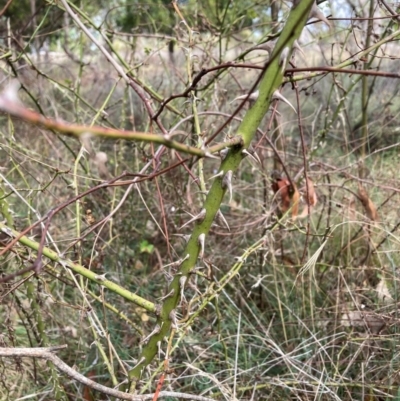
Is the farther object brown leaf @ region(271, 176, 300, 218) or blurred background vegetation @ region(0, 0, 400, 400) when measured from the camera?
brown leaf @ region(271, 176, 300, 218)

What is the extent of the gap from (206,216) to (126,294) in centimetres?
27

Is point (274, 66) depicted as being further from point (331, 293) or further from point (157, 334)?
point (331, 293)

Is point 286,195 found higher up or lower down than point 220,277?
higher up

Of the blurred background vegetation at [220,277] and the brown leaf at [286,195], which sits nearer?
the blurred background vegetation at [220,277]

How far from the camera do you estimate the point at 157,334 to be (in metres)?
1.03

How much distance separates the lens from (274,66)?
2.55 feet

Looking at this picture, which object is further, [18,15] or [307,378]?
[18,15]

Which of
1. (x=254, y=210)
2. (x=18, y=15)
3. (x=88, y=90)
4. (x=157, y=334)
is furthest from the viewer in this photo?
(x=18, y=15)

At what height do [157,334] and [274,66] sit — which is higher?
[274,66]

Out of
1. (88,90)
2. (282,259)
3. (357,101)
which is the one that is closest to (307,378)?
(282,259)

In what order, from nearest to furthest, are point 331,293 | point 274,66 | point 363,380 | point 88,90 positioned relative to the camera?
point 274,66, point 363,380, point 331,293, point 88,90

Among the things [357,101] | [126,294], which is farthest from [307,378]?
[357,101]

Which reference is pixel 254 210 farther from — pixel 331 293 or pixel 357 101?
pixel 357 101

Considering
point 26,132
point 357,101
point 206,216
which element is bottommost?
point 357,101
